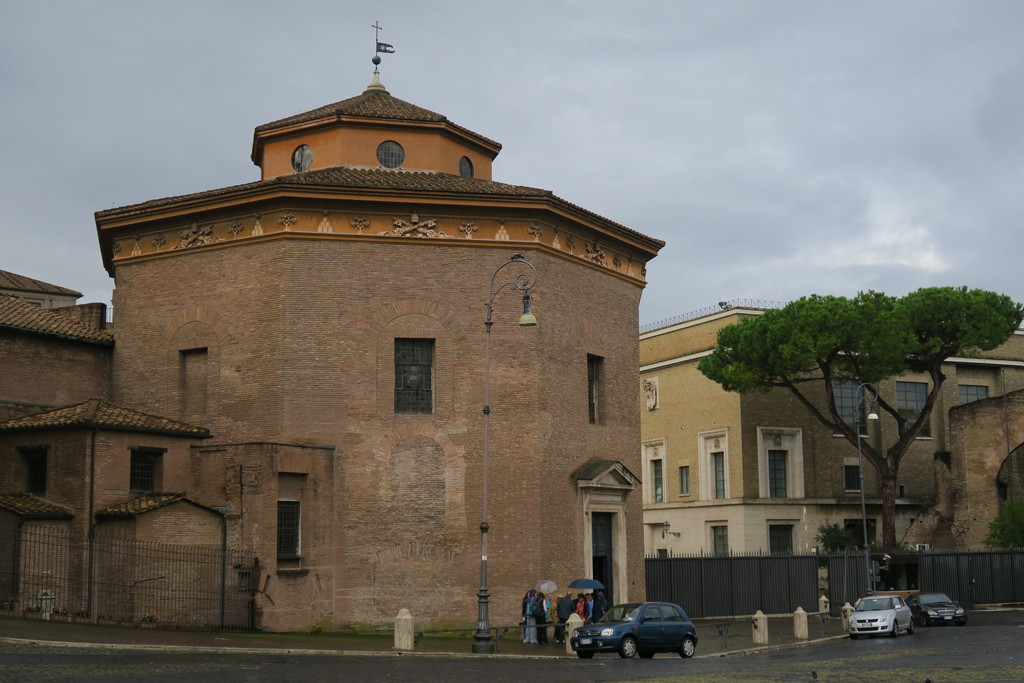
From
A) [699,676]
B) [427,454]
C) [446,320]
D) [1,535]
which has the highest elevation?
[446,320]

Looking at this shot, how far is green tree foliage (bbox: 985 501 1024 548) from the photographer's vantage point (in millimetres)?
47750

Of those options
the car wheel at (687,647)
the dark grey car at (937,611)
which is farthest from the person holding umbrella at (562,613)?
the dark grey car at (937,611)

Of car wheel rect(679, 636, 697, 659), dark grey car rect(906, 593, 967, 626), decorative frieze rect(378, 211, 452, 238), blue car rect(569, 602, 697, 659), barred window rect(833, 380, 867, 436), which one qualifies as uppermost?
decorative frieze rect(378, 211, 452, 238)

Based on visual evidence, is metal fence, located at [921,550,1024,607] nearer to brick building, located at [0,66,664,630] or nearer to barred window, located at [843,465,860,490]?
barred window, located at [843,465,860,490]

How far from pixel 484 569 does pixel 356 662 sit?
4681mm

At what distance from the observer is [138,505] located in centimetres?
2556

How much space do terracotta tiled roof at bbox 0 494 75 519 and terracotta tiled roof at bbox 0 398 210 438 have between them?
165 cm

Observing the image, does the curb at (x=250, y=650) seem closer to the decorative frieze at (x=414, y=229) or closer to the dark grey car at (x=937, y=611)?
the decorative frieze at (x=414, y=229)

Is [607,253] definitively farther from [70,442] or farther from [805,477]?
[805,477]

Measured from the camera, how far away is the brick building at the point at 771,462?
164ft

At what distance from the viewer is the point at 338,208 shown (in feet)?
94.8

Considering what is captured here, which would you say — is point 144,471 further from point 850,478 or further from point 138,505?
point 850,478

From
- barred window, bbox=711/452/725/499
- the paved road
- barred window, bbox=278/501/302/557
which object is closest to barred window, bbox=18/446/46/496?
barred window, bbox=278/501/302/557

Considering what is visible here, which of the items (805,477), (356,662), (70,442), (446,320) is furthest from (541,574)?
(805,477)
